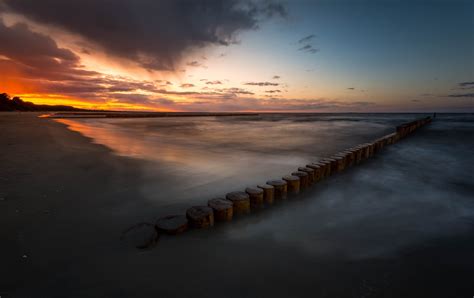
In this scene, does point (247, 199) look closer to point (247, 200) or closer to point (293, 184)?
point (247, 200)

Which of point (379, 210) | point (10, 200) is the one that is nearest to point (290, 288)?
point (379, 210)

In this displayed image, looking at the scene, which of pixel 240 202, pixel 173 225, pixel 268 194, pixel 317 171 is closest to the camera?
pixel 173 225

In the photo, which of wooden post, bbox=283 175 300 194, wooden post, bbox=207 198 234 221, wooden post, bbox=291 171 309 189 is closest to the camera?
wooden post, bbox=207 198 234 221

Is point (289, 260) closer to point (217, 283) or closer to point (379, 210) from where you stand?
point (217, 283)

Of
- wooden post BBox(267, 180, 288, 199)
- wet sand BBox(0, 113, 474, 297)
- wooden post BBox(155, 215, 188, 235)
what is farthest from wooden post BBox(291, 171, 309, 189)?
wooden post BBox(155, 215, 188, 235)

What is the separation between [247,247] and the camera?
3.14 m

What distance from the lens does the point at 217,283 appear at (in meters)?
2.48

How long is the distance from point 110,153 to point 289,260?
833cm

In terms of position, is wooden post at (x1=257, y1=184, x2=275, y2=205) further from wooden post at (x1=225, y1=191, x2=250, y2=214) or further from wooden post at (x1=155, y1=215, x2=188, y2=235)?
wooden post at (x1=155, y1=215, x2=188, y2=235)

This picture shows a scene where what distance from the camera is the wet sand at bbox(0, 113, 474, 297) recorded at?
2434mm

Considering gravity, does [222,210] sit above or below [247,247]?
above

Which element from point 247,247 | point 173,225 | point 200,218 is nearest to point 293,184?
point 247,247

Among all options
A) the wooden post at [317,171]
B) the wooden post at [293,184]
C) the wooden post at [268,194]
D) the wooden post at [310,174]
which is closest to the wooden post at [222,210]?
the wooden post at [268,194]

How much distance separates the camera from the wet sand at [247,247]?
2434 millimetres
